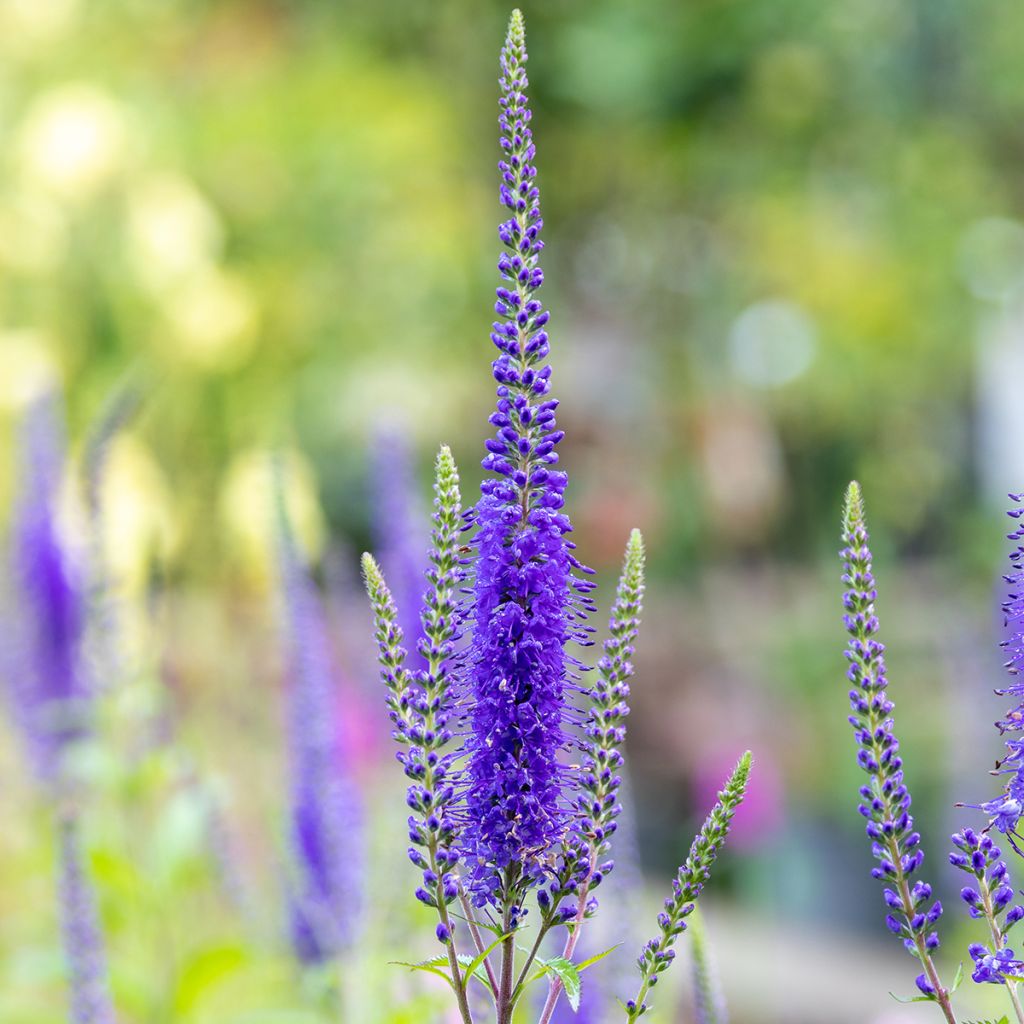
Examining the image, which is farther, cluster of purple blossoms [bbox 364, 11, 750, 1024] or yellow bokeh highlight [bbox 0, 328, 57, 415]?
yellow bokeh highlight [bbox 0, 328, 57, 415]

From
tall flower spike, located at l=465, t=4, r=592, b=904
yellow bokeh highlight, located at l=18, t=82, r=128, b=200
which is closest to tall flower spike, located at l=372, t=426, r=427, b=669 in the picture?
tall flower spike, located at l=465, t=4, r=592, b=904

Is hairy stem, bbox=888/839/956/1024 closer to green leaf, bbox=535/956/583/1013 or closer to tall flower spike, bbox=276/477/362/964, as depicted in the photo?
green leaf, bbox=535/956/583/1013

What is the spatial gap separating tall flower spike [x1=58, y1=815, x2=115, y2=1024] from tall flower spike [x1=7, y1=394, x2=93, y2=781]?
1.54 metres

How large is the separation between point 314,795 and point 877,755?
1610mm

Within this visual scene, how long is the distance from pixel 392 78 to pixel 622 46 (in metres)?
1.63

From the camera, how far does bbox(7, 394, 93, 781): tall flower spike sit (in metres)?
3.58

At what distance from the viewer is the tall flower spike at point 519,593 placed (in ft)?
3.66

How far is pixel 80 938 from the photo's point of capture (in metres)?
1.98

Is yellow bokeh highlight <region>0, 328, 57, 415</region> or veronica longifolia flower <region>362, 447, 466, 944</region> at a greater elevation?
yellow bokeh highlight <region>0, 328, 57, 415</region>

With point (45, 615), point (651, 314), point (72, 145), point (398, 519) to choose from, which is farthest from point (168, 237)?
point (651, 314)

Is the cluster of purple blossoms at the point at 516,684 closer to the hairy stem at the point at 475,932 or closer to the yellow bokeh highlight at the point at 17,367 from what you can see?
the hairy stem at the point at 475,932

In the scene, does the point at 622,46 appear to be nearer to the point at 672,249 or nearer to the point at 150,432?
the point at 672,249

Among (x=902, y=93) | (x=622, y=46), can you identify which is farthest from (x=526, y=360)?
(x=902, y=93)

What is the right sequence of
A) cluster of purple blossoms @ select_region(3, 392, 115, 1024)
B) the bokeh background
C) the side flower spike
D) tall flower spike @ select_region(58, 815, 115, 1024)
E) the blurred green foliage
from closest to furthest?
the side flower spike, tall flower spike @ select_region(58, 815, 115, 1024), cluster of purple blossoms @ select_region(3, 392, 115, 1024), the bokeh background, the blurred green foliage
